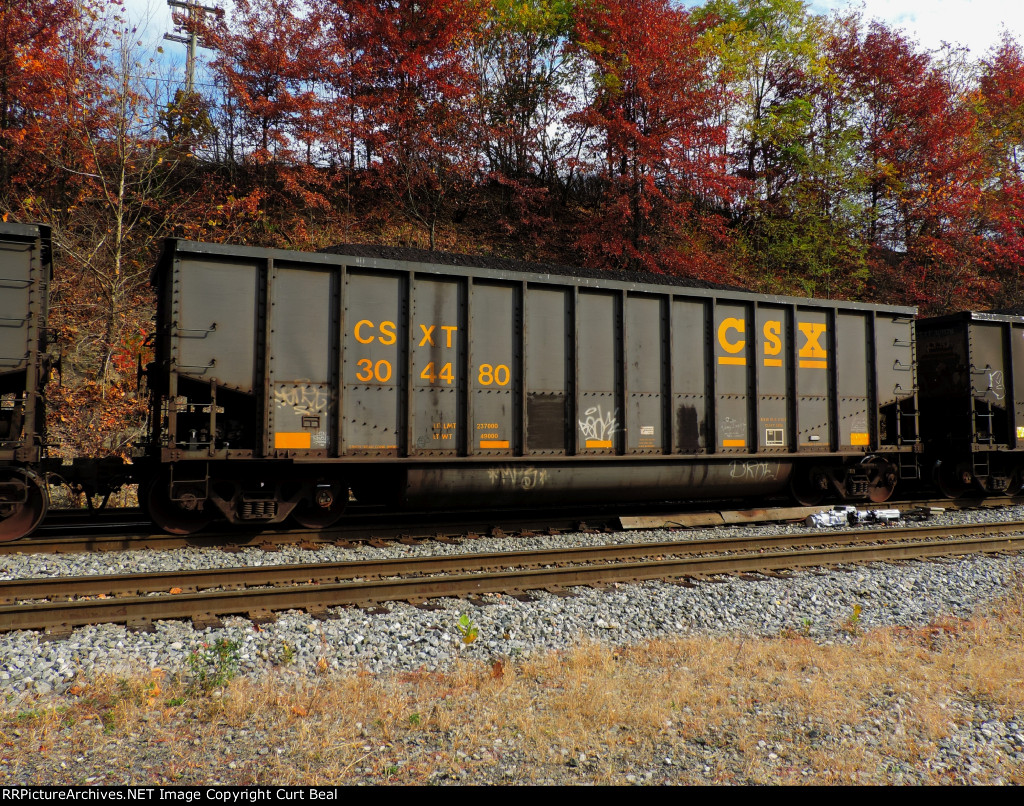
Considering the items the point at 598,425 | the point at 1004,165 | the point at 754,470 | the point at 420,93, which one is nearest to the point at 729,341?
the point at 754,470

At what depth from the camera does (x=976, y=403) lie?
1288cm

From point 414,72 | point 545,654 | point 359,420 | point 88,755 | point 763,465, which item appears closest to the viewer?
point 88,755

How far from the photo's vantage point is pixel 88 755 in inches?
132

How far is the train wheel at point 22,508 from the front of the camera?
25.8 ft

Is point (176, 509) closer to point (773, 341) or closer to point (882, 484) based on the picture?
point (773, 341)

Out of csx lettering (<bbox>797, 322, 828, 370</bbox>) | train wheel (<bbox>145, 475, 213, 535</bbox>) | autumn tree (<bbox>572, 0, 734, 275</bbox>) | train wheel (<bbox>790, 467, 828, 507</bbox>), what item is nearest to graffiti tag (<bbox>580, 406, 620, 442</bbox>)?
csx lettering (<bbox>797, 322, 828, 370</bbox>)

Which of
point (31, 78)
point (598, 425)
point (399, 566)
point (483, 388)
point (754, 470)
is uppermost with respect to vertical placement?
point (31, 78)

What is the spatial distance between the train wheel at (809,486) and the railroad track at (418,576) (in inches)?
78.1

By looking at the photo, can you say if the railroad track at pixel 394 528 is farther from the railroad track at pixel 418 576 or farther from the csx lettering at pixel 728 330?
the csx lettering at pixel 728 330

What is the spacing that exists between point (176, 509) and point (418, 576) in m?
3.76

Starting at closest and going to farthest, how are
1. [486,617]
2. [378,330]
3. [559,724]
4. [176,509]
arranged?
[559,724]
[486,617]
[176,509]
[378,330]
